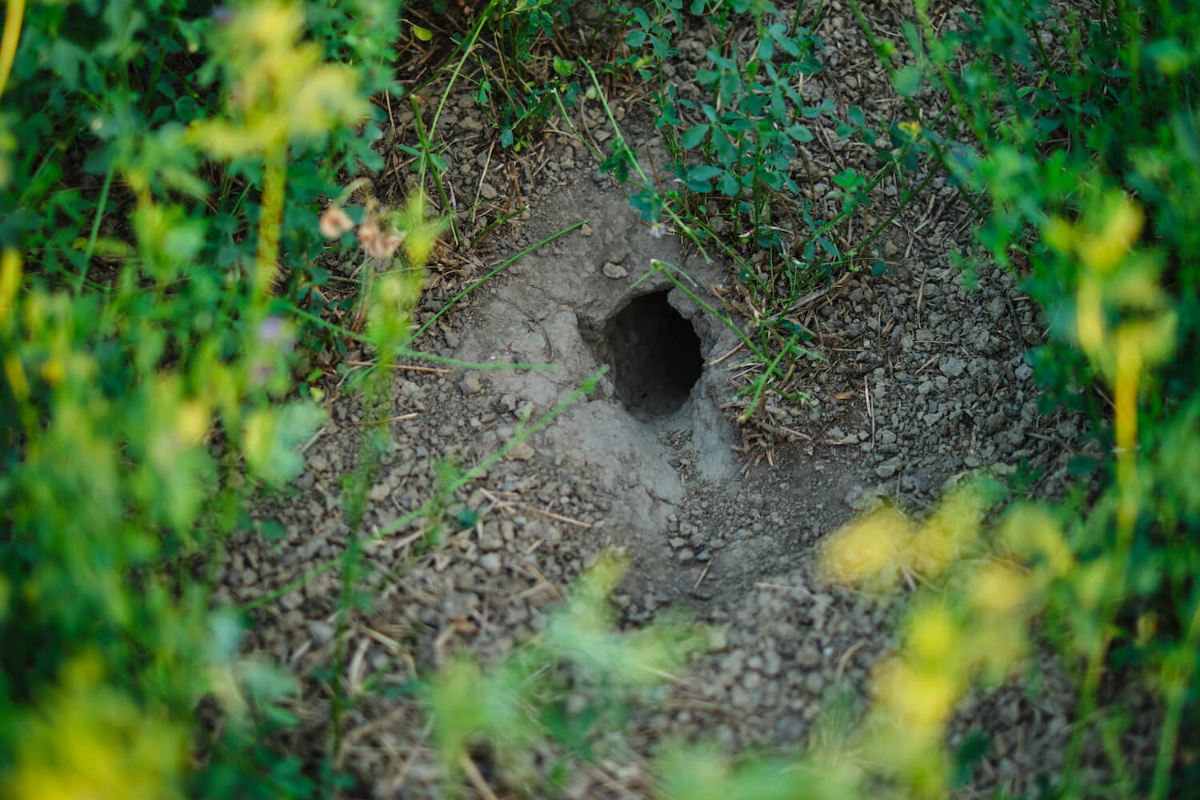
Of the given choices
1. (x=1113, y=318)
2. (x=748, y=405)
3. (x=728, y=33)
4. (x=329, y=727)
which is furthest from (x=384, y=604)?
(x=728, y=33)

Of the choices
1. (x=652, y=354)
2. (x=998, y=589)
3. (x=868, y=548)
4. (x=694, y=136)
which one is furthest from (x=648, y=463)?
(x=998, y=589)

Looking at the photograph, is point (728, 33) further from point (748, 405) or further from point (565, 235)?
point (748, 405)

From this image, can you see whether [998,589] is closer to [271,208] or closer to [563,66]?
[271,208]

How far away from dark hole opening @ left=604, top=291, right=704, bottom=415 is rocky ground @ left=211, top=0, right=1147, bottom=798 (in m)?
0.02

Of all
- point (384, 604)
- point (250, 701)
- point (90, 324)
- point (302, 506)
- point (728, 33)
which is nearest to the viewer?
point (90, 324)

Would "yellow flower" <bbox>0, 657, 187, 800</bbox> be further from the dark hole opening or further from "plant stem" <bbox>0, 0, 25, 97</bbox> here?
the dark hole opening

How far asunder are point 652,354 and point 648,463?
2.60 feet

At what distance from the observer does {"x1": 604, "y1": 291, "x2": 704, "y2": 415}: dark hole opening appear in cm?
288

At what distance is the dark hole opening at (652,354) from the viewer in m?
2.88

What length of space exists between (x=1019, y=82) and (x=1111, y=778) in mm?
1970

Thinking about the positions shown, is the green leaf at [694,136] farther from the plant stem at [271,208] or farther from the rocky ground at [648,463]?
the plant stem at [271,208]

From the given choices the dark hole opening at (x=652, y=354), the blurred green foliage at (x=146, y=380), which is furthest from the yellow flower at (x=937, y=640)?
the dark hole opening at (x=652, y=354)

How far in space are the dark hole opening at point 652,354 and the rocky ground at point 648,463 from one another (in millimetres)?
22

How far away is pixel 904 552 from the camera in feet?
6.48
